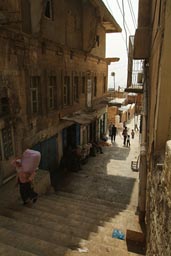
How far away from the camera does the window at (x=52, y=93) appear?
1038 centimetres

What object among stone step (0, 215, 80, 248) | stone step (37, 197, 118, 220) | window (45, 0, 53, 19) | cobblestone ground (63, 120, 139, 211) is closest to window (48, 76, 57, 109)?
window (45, 0, 53, 19)

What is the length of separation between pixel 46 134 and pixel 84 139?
5.48 m

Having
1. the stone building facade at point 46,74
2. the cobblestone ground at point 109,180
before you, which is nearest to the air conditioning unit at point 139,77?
the stone building facade at point 46,74

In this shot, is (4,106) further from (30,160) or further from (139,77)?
(139,77)

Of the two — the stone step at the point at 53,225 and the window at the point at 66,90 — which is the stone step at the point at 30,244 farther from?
the window at the point at 66,90

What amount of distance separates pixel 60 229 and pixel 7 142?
383cm

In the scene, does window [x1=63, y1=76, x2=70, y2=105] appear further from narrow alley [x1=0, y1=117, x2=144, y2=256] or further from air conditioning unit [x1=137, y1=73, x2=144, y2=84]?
narrow alley [x1=0, y1=117, x2=144, y2=256]

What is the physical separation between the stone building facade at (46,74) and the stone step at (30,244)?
3.32 metres

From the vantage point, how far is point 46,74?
9.67m

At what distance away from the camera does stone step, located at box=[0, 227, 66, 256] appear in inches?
156

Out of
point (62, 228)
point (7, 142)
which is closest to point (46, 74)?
point (7, 142)

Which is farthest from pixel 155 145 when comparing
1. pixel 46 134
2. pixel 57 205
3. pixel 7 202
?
pixel 46 134

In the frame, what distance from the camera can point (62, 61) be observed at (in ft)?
36.4

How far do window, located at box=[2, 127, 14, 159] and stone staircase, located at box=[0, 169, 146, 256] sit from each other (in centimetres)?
176
